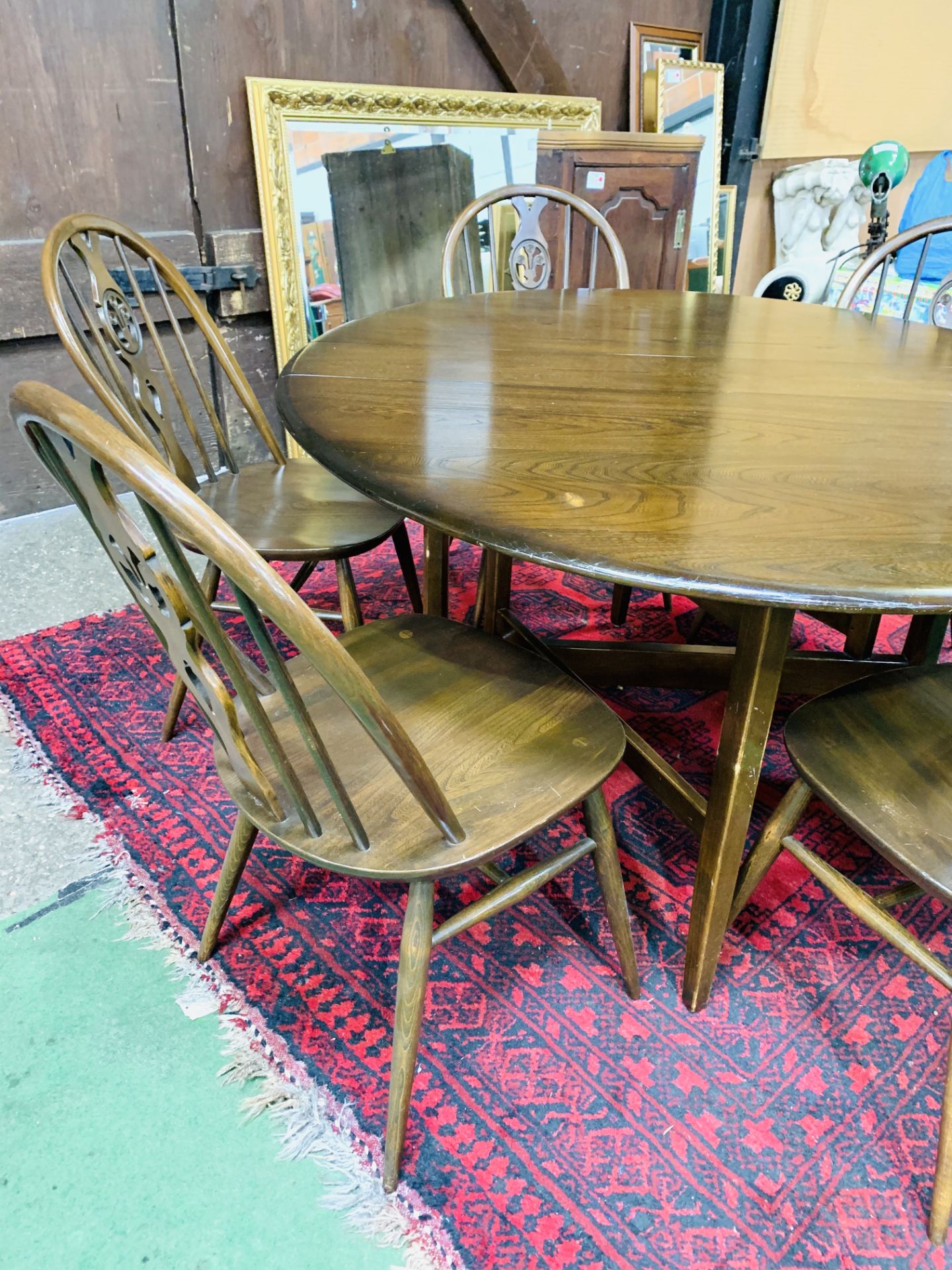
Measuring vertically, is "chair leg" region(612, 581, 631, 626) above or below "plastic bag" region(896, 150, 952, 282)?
below

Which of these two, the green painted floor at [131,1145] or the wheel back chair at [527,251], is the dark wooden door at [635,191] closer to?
the wheel back chair at [527,251]

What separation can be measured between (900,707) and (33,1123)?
1233 millimetres

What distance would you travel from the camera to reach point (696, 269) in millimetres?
4086

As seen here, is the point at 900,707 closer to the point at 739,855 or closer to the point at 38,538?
the point at 739,855

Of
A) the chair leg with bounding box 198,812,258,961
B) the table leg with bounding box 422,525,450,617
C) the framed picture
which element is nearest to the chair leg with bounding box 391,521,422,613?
the table leg with bounding box 422,525,450,617

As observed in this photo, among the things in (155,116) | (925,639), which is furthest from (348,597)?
(155,116)

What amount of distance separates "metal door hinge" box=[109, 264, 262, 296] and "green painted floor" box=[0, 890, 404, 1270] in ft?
7.01

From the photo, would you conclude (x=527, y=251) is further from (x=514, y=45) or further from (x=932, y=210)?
(x=932, y=210)

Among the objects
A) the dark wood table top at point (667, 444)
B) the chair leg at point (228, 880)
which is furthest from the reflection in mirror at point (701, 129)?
the chair leg at point (228, 880)

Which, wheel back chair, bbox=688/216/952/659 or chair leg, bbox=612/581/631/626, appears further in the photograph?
chair leg, bbox=612/581/631/626

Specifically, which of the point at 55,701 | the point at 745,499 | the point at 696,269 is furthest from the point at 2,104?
the point at 696,269

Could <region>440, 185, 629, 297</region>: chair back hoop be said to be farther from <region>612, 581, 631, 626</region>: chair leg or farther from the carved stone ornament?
the carved stone ornament

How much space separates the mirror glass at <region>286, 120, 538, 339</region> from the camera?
2.87m

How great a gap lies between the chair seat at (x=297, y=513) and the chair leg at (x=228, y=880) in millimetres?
495
